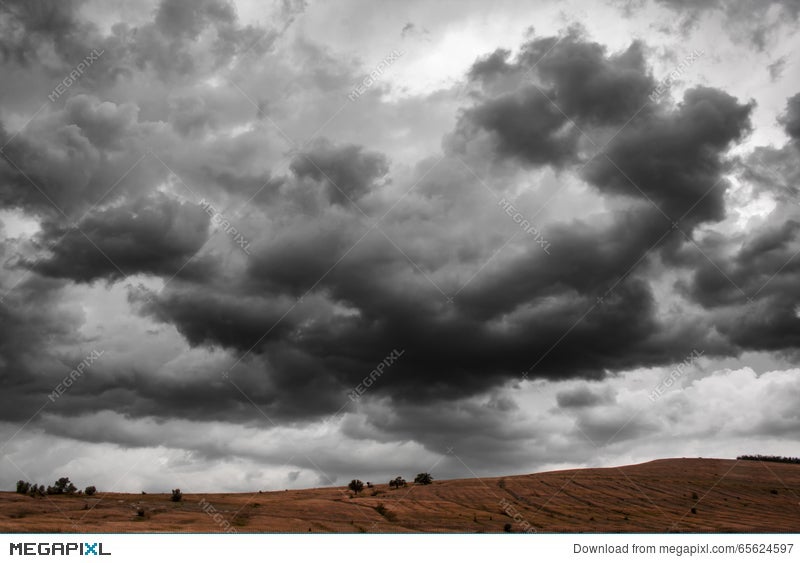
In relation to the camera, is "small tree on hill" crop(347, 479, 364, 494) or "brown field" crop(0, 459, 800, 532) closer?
"brown field" crop(0, 459, 800, 532)
